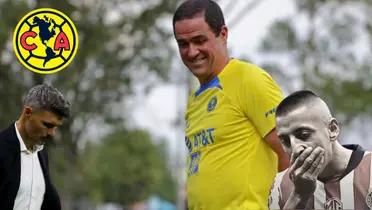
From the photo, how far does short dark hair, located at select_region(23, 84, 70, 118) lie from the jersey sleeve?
1.11 m

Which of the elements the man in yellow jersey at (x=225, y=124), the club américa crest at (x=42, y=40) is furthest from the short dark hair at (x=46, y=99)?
the man in yellow jersey at (x=225, y=124)

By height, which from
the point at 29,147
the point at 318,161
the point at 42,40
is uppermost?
the point at 42,40

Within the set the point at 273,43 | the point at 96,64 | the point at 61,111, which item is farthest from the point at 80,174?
the point at 61,111

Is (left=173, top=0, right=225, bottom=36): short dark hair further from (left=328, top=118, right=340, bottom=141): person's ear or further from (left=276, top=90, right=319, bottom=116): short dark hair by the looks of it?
(left=328, top=118, right=340, bottom=141): person's ear

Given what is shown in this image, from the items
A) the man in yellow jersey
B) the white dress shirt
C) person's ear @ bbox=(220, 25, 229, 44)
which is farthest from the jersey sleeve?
the white dress shirt

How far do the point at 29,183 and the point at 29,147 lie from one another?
8.3 inches

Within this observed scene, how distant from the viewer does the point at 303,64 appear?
112 feet

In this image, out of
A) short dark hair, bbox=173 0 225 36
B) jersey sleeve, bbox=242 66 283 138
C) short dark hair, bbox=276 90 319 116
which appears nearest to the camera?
short dark hair, bbox=276 90 319 116

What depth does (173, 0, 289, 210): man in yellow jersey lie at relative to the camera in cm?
420

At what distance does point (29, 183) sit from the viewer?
4.89m

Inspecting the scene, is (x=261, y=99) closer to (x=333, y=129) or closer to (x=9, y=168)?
(x=333, y=129)

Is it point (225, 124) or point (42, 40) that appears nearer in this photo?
point (225, 124)

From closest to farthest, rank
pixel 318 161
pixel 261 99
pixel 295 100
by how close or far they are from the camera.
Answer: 1. pixel 318 161
2. pixel 295 100
3. pixel 261 99

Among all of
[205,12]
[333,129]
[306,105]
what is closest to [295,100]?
[306,105]
